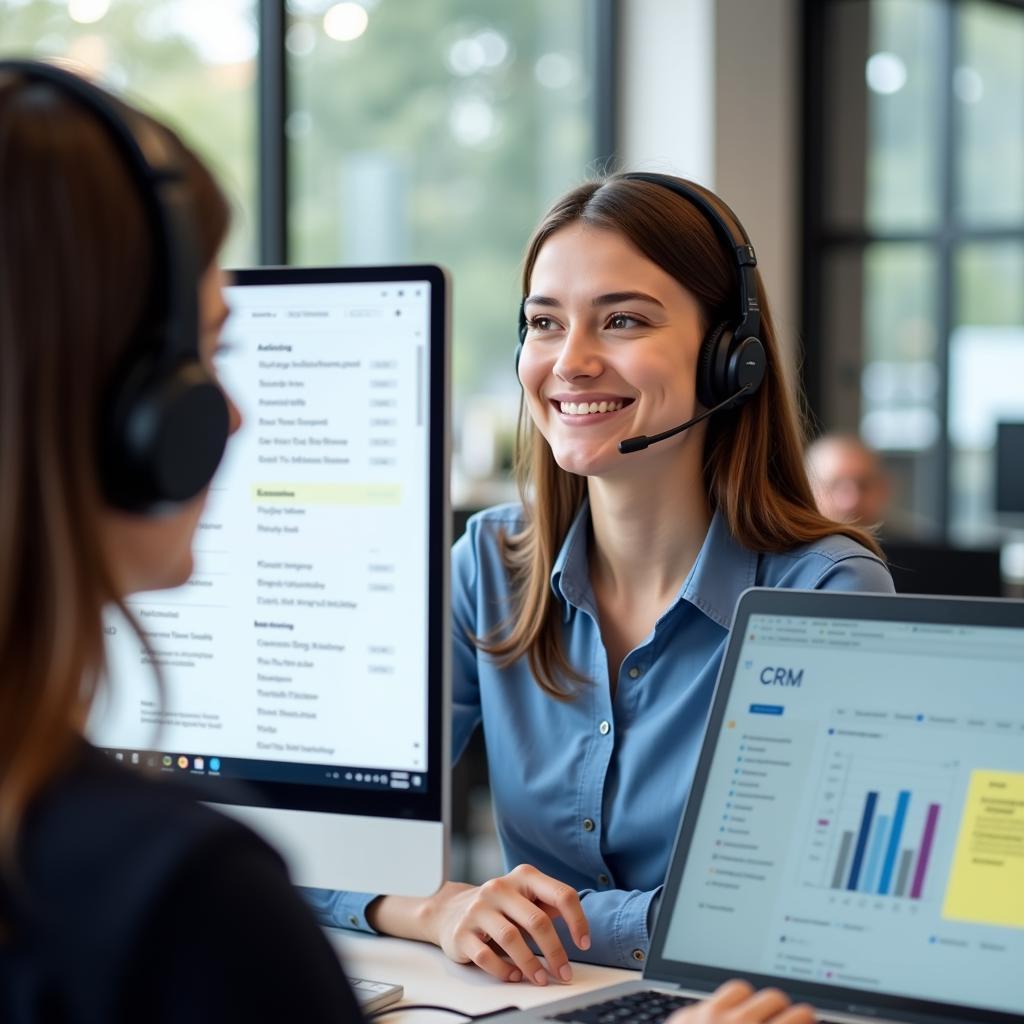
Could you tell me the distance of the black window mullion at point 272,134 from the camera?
138 inches

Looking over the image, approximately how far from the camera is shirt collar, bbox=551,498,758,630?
1.42 m

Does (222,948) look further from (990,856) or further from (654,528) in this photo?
(654,528)

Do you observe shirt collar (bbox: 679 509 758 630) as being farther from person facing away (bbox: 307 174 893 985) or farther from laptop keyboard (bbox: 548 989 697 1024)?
laptop keyboard (bbox: 548 989 697 1024)

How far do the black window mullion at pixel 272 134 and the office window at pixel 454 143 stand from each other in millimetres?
85

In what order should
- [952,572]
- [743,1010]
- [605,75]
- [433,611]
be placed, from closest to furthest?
[743,1010]
[433,611]
[952,572]
[605,75]

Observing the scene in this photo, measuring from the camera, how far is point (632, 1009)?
0.96m

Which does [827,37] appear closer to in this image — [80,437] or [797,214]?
[797,214]

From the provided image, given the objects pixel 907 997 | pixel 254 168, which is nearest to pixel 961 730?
pixel 907 997

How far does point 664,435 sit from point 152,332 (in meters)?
0.85

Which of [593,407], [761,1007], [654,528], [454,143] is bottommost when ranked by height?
[761,1007]

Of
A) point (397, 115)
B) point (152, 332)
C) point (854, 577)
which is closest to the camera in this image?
point (152, 332)

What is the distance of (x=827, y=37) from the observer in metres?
5.54

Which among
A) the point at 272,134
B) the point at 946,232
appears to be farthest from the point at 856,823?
the point at 946,232

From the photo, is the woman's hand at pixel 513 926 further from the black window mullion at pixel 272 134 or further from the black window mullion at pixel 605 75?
the black window mullion at pixel 605 75
